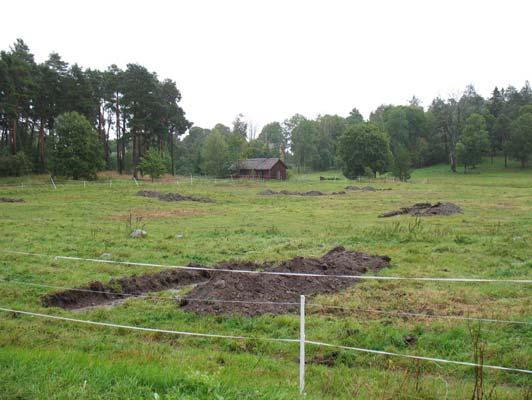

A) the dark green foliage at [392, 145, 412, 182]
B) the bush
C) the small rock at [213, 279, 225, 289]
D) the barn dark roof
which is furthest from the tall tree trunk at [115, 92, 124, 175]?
the small rock at [213, 279, 225, 289]

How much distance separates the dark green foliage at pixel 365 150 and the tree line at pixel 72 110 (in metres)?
30.6

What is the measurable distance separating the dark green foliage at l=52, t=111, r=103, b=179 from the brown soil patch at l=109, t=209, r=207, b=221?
31.8 meters

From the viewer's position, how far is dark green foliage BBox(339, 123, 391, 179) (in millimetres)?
87625

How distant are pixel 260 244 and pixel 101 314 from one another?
32.8ft

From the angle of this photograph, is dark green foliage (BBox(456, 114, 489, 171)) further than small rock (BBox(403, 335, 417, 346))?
Yes

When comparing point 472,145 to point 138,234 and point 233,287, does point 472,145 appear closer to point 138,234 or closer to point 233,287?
point 138,234

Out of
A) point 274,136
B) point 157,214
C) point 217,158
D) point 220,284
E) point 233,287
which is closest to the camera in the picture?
point 233,287

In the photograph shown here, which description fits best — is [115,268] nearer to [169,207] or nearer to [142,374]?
[142,374]

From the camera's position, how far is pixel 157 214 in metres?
31.9

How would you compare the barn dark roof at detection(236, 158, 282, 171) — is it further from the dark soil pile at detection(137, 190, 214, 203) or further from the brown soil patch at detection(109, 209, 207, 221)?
the brown soil patch at detection(109, 209, 207, 221)

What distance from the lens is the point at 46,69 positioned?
2808 inches

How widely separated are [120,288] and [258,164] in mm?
83453

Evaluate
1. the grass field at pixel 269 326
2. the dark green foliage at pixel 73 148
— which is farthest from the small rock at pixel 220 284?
the dark green foliage at pixel 73 148

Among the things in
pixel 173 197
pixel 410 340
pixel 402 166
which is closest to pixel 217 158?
pixel 402 166
